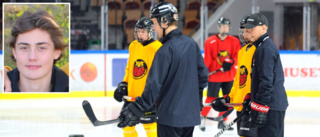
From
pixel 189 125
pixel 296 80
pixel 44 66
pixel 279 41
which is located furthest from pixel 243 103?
pixel 279 41

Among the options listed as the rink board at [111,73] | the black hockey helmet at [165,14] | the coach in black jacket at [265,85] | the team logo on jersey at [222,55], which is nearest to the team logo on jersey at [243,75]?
the coach in black jacket at [265,85]

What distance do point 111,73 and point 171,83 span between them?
22.4 feet

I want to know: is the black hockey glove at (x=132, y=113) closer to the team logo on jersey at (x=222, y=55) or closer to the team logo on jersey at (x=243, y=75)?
the team logo on jersey at (x=243, y=75)

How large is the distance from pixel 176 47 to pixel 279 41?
7.89 metres

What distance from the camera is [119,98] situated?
13.5ft

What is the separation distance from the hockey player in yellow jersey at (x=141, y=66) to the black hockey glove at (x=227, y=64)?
194cm

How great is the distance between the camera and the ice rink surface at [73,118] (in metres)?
5.83

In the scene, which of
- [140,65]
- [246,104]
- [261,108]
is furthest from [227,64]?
[261,108]

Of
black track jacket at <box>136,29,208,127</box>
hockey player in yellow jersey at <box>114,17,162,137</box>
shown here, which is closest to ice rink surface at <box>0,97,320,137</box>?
hockey player in yellow jersey at <box>114,17,162,137</box>

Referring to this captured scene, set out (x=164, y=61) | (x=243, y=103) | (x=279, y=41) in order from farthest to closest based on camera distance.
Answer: (x=279, y=41) → (x=243, y=103) → (x=164, y=61)

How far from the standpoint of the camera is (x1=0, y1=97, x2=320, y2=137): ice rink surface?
19.1 ft

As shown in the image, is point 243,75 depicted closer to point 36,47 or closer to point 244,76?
point 244,76

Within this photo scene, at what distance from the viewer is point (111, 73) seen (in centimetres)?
954

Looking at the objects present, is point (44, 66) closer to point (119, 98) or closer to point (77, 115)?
point (77, 115)
